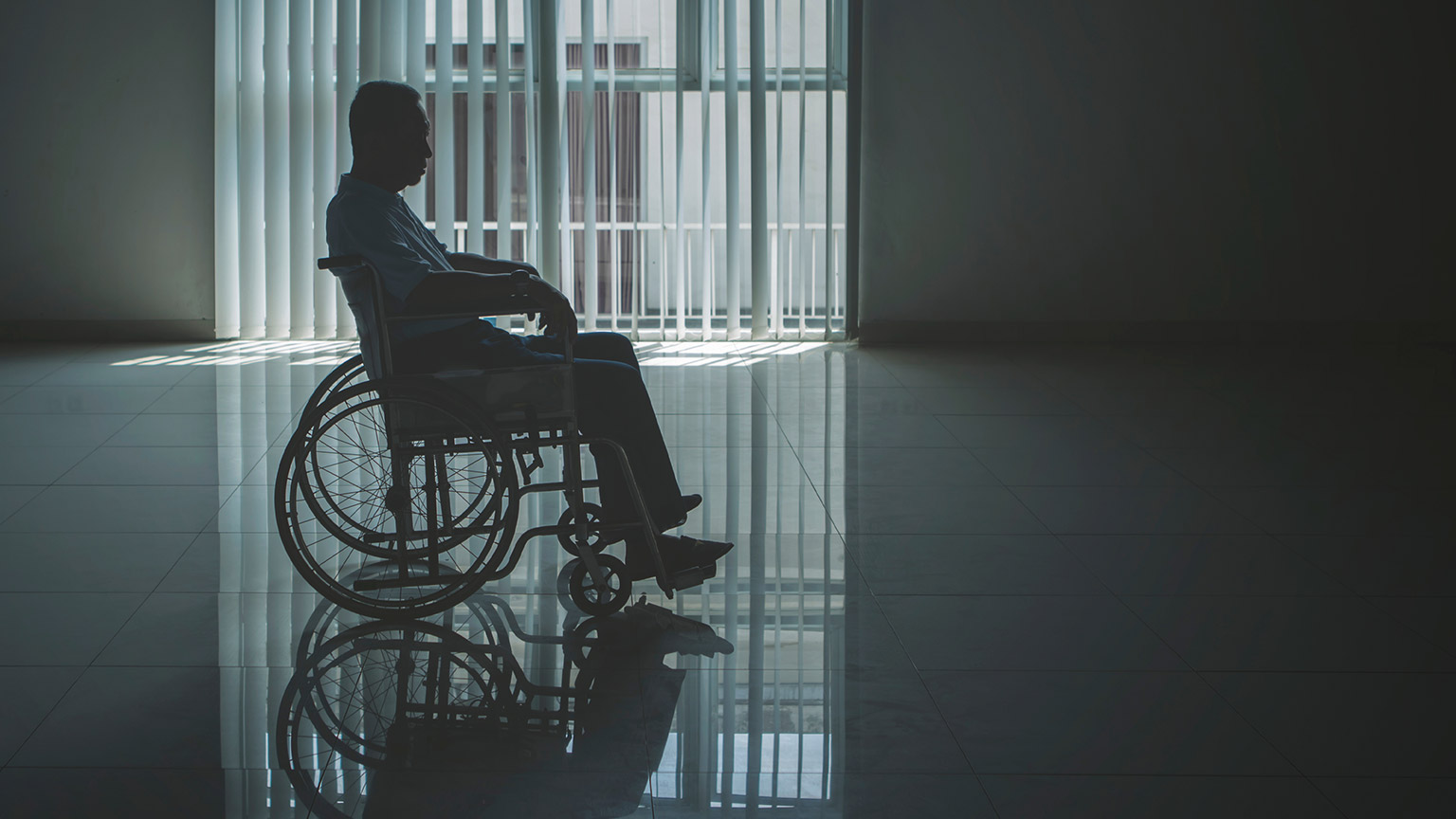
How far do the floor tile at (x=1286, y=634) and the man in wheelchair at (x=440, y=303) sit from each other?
3.03 feet

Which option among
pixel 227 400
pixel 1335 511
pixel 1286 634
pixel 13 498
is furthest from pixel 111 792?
pixel 227 400

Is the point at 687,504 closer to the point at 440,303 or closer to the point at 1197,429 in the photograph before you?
the point at 440,303

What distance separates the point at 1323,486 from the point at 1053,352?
249cm

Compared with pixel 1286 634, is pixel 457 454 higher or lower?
higher

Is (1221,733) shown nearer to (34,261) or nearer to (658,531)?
(658,531)

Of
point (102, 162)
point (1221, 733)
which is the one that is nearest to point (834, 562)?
point (1221, 733)

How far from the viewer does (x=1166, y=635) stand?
7.36ft

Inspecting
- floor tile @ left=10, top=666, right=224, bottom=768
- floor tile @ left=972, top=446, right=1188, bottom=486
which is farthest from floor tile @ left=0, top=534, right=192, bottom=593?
floor tile @ left=972, top=446, right=1188, bottom=486

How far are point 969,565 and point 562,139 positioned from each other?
12.3 ft

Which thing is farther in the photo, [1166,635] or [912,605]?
[912,605]

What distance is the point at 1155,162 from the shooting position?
19.5 feet

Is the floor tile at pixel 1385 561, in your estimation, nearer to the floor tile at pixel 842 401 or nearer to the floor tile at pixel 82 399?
the floor tile at pixel 842 401

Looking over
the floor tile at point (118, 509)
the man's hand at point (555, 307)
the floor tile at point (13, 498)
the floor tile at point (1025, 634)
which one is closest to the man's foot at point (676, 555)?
the floor tile at point (1025, 634)

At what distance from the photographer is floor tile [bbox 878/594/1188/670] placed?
83.4 inches
